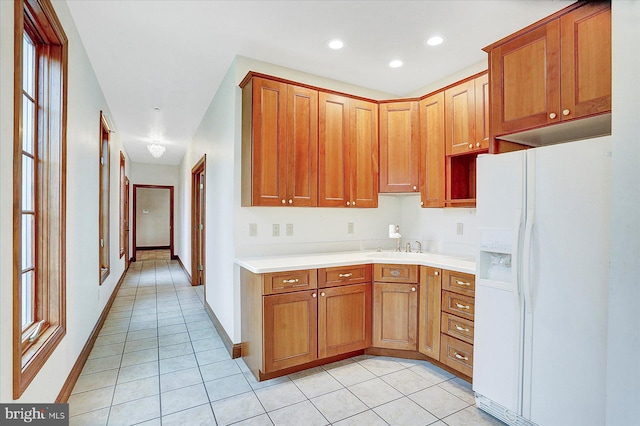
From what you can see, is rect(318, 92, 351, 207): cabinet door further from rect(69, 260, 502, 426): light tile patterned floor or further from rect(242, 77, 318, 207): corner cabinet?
rect(69, 260, 502, 426): light tile patterned floor

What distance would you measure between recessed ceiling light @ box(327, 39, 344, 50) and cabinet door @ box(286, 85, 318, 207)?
0.42 metres

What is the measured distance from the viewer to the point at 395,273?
2.82 metres

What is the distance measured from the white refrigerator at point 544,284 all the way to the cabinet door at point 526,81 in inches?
12.5

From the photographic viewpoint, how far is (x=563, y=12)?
1.90 meters

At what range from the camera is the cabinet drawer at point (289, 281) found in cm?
240

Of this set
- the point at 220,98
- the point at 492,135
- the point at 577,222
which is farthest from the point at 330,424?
the point at 220,98

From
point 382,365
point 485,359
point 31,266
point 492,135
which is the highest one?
point 492,135

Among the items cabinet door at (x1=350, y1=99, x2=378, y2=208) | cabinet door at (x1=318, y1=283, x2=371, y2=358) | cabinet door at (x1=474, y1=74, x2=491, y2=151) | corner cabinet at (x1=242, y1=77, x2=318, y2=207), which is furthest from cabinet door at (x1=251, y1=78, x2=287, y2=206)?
cabinet door at (x1=474, y1=74, x2=491, y2=151)

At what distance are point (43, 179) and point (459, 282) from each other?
9.54ft

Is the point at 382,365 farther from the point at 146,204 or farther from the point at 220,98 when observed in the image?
the point at 146,204

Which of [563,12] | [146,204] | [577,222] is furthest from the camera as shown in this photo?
[146,204]

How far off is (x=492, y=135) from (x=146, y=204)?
12.2 metres

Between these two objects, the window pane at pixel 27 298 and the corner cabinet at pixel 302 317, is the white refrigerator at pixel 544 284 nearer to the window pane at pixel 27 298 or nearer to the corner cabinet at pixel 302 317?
the corner cabinet at pixel 302 317

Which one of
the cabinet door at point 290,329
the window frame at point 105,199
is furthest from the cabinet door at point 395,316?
the window frame at point 105,199
